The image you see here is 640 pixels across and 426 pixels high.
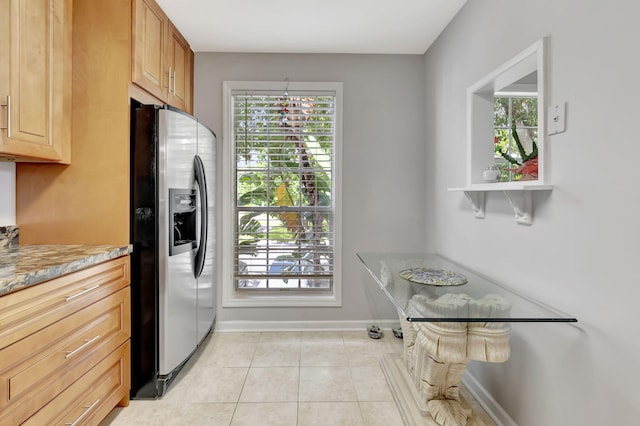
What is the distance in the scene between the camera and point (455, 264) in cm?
230

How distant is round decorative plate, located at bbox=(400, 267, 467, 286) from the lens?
1708 mm

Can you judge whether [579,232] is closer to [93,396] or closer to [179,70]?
[93,396]

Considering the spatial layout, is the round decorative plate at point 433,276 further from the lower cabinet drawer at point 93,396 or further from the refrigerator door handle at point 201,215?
the lower cabinet drawer at point 93,396

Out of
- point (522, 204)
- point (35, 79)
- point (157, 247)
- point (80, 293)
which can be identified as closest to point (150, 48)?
point (35, 79)

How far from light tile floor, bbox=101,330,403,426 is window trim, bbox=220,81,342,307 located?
0.31m

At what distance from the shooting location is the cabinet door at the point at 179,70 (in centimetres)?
246

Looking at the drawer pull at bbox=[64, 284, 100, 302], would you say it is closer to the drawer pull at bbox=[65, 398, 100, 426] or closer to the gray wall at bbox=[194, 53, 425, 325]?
the drawer pull at bbox=[65, 398, 100, 426]

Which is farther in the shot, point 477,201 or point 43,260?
point 477,201

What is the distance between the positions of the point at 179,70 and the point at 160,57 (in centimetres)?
36

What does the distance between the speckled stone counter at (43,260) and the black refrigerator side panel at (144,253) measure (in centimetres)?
13

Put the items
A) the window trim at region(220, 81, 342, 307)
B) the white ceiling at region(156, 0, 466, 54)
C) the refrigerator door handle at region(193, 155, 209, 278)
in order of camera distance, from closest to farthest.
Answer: the white ceiling at region(156, 0, 466, 54), the refrigerator door handle at region(193, 155, 209, 278), the window trim at region(220, 81, 342, 307)

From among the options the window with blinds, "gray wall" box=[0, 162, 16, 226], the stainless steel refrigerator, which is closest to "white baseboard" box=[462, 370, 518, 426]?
the window with blinds

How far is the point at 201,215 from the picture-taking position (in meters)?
2.39

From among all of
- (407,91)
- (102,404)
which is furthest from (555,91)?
(102,404)
